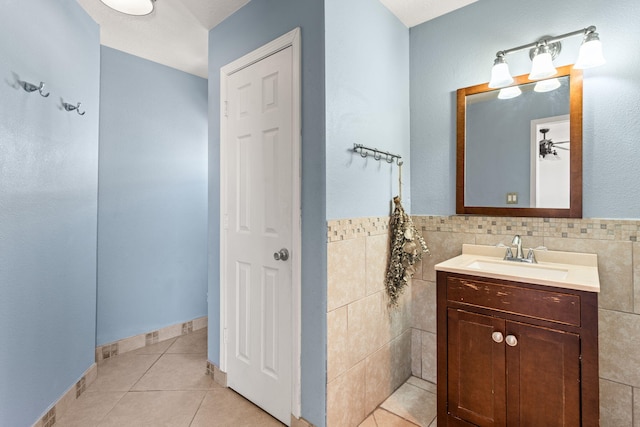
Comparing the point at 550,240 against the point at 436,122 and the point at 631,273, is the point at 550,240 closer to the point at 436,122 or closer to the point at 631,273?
the point at 631,273

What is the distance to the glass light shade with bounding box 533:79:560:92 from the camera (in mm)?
1710

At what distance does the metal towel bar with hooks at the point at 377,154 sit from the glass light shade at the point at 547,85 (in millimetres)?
841

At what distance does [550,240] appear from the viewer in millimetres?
1741

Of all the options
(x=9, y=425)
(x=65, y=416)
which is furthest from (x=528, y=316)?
(x=65, y=416)

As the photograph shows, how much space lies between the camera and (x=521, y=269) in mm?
1634

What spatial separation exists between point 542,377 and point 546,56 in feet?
5.18

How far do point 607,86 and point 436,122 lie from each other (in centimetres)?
86

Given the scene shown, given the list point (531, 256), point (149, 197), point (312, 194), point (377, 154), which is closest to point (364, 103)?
point (377, 154)

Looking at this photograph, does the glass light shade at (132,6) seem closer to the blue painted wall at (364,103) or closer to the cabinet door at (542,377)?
the blue painted wall at (364,103)

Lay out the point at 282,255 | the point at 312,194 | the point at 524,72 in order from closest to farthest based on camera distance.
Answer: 1. the point at 312,194
2. the point at 282,255
3. the point at 524,72

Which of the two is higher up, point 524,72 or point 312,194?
point 524,72

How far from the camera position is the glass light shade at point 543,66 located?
164cm

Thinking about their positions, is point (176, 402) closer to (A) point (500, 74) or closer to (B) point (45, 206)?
(B) point (45, 206)

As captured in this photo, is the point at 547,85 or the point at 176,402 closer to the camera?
the point at 547,85
